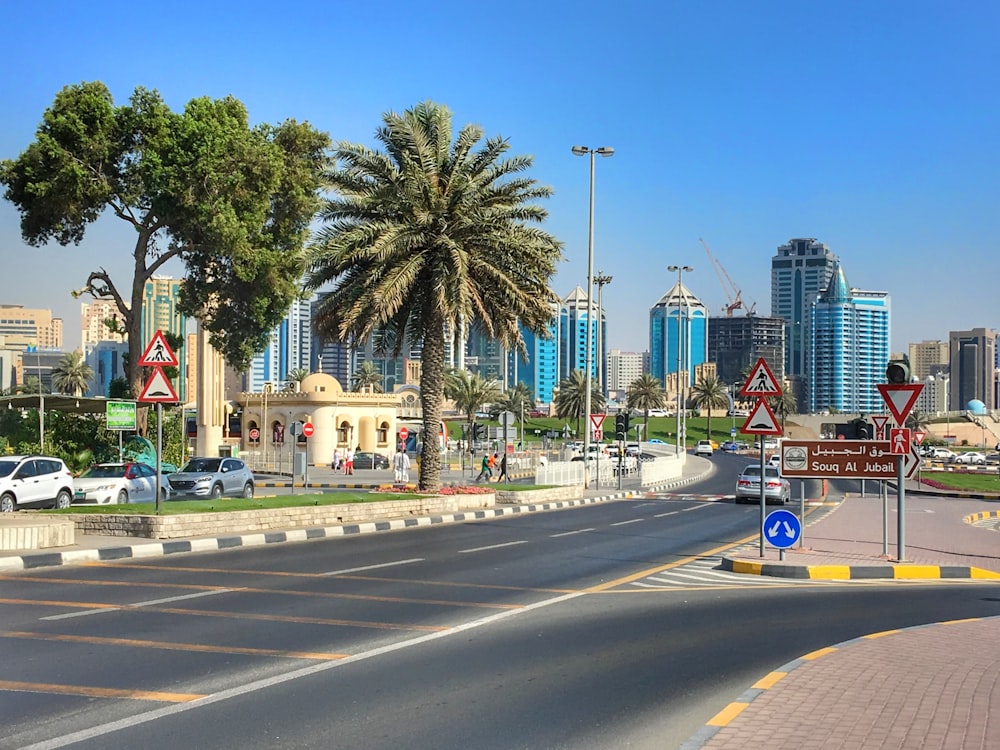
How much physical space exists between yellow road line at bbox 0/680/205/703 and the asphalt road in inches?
0.9

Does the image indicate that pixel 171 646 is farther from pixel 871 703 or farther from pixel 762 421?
pixel 762 421

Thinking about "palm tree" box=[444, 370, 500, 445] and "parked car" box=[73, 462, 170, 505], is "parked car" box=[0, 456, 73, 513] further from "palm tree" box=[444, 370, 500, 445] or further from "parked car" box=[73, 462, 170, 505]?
"palm tree" box=[444, 370, 500, 445]

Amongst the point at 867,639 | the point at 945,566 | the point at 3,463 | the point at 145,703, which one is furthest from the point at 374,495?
the point at 145,703

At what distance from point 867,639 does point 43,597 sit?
967cm

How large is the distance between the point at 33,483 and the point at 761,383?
18116 mm

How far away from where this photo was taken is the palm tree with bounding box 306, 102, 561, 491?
28.4 meters

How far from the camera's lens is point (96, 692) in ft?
25.7

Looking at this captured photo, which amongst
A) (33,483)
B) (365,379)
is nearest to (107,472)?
(33,483)

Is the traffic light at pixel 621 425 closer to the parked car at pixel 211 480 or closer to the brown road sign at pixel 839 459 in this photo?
the parked car at pixel 211 480

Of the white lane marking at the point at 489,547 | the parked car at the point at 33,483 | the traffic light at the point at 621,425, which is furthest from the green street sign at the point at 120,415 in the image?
the traffic light at the point at 621,425

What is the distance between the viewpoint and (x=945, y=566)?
56.2ft

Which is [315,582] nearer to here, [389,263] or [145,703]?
[145,703]

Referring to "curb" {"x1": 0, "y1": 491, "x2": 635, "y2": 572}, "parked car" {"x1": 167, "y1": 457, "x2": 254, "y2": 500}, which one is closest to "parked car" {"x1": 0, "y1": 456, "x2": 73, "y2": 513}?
"parked car" {"x1": 167, "y1": 457, "x2": 254, "y2": 500}

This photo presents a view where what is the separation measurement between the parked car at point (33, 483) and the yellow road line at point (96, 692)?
18.3 meters
